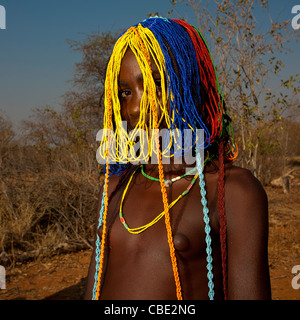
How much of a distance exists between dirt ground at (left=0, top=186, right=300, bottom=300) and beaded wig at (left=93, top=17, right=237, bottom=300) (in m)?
3.05

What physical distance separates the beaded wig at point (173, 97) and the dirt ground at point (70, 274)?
3.05m

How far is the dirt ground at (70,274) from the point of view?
4.04 m

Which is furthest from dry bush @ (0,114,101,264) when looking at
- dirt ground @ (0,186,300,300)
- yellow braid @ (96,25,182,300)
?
yellow braid @ (96,25,182,300)

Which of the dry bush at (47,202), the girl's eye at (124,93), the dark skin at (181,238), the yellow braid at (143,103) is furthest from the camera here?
the dry bush at (47,202)

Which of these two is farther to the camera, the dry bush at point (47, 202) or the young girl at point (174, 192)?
the dry bush at point (47, 202)

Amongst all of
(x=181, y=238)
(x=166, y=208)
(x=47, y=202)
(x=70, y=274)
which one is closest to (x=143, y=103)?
(x=166, y=208)

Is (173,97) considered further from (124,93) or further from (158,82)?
(124,93)

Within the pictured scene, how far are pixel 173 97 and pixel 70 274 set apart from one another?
392 centimetres

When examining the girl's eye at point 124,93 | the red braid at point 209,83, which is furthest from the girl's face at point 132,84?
the red braid at point 209,83

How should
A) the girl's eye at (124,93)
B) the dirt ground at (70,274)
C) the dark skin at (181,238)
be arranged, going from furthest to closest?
the dirt ground at (70,274), the girl's eye at (124,93), the dark skin at (181,238)

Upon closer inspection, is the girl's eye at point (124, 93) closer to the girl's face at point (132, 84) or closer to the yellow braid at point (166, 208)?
the girl's face at point (132, 84)

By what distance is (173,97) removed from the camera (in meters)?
1.21

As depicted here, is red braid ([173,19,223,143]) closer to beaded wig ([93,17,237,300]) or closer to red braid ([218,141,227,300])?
beaded wig ([93,17,237,300])

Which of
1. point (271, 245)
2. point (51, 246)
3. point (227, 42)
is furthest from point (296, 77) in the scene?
point (51, 246)
